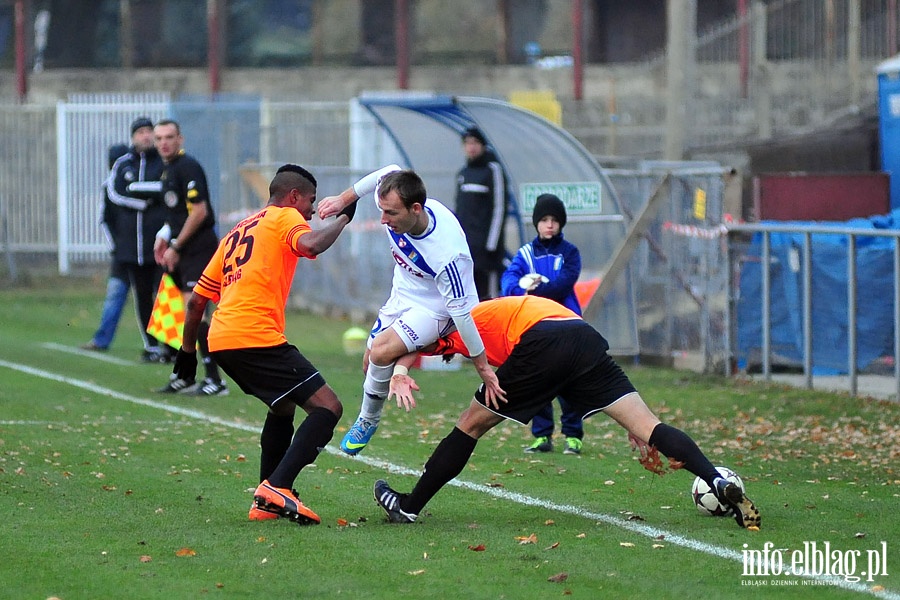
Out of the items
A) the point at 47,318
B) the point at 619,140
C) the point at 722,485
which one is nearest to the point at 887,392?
the point at 722,485

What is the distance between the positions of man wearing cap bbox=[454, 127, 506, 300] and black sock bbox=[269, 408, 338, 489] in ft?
23.9

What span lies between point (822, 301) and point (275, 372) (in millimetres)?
7418

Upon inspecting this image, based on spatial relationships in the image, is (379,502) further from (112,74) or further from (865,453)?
(112,74)

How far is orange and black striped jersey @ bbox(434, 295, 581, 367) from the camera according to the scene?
22.9 ft

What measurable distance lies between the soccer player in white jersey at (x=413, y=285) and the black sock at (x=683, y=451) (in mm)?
819

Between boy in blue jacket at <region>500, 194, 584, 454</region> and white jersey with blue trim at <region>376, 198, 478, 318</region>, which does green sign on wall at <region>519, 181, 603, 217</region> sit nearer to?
boy in blue jacket at <region>500, 194, 584, 454</region>

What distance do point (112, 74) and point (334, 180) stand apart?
15022 mm

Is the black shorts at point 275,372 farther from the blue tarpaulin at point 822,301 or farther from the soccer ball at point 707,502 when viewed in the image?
the blue tarpaulin at point 822,301

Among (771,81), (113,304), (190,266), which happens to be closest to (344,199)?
(190,266)

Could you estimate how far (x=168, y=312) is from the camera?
1302 cm

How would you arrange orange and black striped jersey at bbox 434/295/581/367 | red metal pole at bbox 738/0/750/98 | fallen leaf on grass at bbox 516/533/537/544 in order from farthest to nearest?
red metal pole at bbox 738/0/750/98, orange and black striped jersey at bbox 434/295/581/367, fallen leaf on grass at bbox 516/533/537/544

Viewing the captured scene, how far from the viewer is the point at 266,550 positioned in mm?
6430

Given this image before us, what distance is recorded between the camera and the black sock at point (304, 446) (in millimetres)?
7039

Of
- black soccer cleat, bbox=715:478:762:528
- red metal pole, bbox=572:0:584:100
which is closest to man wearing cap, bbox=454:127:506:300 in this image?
black soccer cleat, bbox=715:478:762:528
